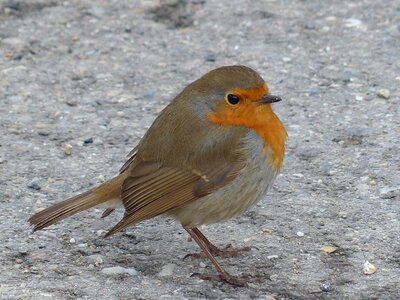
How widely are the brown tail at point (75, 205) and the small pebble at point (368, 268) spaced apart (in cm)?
120

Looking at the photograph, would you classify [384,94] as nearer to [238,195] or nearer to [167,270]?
[238,195]

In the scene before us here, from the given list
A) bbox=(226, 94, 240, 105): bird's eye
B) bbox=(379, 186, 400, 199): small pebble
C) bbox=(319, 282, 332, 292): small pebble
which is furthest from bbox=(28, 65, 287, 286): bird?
bbox=(379, 186, 400, 199): small pebble

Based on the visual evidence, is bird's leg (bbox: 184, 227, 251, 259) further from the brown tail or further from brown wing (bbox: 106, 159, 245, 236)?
→ the brown tail

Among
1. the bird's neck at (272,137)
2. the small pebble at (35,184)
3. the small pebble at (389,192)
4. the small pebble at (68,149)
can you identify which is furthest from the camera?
the small pebble at (68,149)

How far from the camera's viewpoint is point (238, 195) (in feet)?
15.5

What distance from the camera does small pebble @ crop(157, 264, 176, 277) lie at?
4.70 meters

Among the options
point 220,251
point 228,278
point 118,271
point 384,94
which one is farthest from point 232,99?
point 384,94

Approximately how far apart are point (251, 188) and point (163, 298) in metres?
0.67

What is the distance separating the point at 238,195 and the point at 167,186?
1.09ft

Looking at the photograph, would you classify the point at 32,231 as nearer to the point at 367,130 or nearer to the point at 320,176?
the point at 320,176

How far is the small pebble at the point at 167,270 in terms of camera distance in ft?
15.4

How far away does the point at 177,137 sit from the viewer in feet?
15.8

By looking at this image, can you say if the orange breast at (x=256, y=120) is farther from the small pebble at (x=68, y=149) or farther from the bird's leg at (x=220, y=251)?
the small pebble at (x=68, y=149)

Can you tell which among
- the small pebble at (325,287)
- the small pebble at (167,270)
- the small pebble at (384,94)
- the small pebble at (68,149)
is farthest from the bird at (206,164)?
the small pebble at (384,94)
